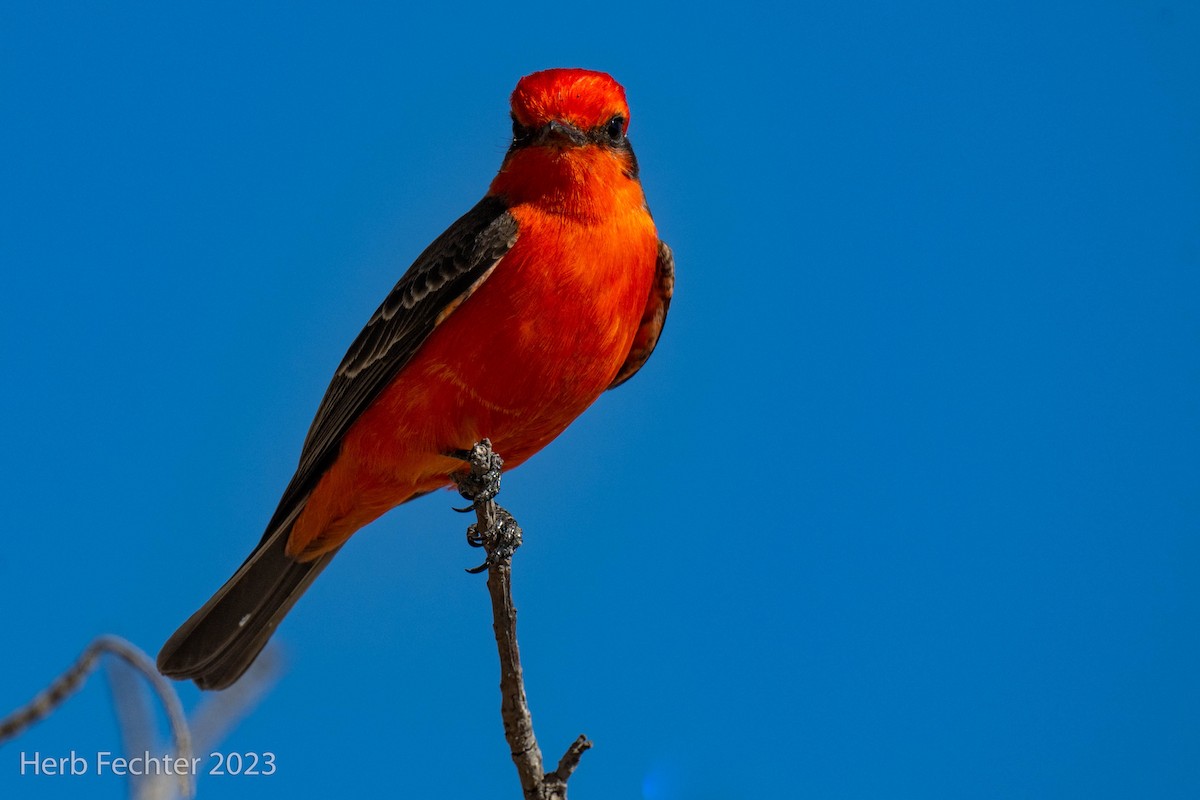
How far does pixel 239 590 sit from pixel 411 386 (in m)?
1.63

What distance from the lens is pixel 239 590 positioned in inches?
273

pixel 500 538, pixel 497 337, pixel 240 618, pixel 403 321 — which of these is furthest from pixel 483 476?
pixel 240 618

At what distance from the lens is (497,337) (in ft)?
19.6

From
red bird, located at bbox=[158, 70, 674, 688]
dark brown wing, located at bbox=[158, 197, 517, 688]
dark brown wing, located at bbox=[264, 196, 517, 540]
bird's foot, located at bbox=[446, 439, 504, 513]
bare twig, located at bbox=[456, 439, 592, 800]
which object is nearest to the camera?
bare twig, located at bbox=[456, 439, 592, 800]

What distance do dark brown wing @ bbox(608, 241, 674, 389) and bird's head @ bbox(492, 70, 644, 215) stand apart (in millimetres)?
531

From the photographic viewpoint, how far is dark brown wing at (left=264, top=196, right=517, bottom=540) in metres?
6.17

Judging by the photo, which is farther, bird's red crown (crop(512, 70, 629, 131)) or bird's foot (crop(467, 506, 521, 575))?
Result: bird's red crown (crop(512, 70, 629, 131))

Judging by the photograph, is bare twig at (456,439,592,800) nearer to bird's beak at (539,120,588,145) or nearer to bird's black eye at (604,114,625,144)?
bird's beak at (539,120,588,145)

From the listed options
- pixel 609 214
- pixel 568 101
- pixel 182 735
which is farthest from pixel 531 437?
pixel 182 735

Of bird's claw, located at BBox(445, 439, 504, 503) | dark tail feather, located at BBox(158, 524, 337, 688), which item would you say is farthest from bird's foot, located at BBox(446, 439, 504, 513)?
dark tail feather, located at BBox(158, 524, 337, 688)

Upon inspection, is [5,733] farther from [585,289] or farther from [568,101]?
[568,101]

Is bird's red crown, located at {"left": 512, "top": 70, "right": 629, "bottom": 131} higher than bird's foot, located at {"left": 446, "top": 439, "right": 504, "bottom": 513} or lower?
higher

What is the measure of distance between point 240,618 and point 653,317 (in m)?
2.71

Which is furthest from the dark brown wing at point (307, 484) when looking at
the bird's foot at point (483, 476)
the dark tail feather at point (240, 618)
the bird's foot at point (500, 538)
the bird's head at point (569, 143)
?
the bird's foot at point (500, 538)
